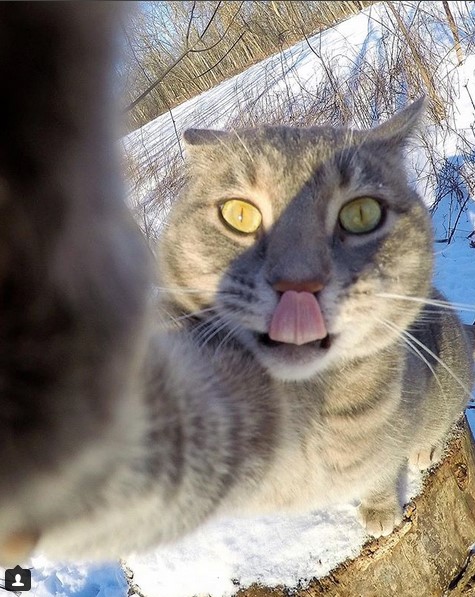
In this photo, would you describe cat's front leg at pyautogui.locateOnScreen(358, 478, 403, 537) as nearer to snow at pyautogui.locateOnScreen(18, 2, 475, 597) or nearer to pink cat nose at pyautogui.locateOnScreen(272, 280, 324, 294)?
snow at pyautogui.locateOnScreen(18, 2, 475, 597)

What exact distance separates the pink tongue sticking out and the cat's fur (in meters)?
0.02

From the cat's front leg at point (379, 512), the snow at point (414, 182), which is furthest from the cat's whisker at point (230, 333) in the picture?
the cat's front leg at point (379, 512)

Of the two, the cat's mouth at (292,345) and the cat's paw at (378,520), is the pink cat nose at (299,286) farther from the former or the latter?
the cat's paw at (378,520)

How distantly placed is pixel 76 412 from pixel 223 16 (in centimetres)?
159

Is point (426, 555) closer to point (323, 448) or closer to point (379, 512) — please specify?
point (379, 512)

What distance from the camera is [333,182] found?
842 millimetres

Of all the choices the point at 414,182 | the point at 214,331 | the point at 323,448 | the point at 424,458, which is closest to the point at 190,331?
the point at 214,331

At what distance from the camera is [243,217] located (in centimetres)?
84

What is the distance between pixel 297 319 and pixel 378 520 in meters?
0.63

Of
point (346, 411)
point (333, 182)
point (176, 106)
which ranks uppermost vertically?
point (176, 106)

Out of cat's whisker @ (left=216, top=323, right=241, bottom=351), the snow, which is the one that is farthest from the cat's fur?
the snow

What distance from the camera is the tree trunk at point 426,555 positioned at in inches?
43.7

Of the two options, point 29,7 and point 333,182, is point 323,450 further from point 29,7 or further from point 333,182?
point 29,7

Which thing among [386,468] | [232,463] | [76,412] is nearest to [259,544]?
[386,468]
